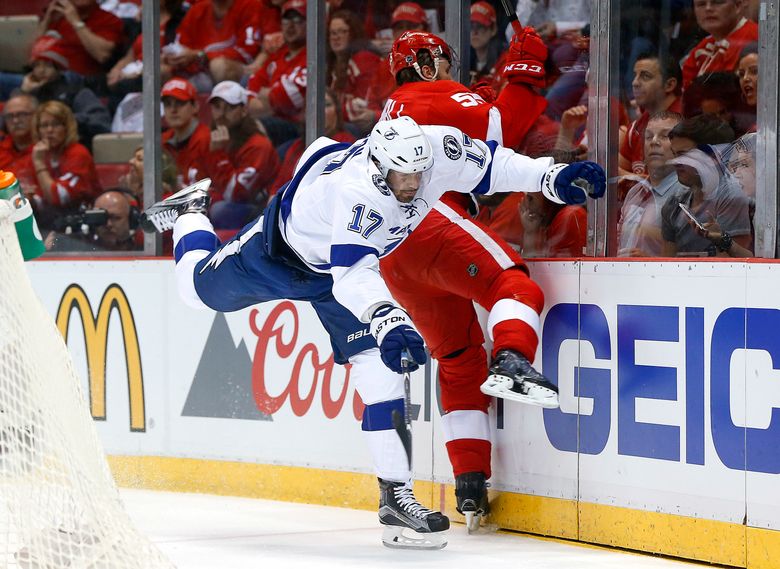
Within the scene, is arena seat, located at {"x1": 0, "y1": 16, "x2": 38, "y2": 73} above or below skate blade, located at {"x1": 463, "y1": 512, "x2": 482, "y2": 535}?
above

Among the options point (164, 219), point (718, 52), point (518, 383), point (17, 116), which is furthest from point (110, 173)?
point (718, 52)

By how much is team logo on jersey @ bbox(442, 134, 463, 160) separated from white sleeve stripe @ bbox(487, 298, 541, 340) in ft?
1.64

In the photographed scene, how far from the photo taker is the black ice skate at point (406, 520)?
4.30m

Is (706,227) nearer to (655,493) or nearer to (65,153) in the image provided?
(655,493)

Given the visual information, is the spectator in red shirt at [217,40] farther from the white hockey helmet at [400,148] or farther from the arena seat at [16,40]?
the white hockey helmet at [400,148]

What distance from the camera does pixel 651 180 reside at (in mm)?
4410

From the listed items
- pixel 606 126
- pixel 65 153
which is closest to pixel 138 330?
pixel 65 153

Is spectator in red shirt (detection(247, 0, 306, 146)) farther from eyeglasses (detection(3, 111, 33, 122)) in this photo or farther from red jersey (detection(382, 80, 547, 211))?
eyeglasses (detection(3, 111, 33, 122))

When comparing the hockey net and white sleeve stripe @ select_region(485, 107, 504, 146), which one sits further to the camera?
white sleeve stripe @ select_region(485, 107, 504, 146)

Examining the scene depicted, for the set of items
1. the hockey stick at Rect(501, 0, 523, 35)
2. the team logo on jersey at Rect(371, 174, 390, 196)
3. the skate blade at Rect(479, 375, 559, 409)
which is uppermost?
the hockey stick at Rect(501, 0, 523, 35)

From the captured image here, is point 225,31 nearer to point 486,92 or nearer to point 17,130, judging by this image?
point 17,130

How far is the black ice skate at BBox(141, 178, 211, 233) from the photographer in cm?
526

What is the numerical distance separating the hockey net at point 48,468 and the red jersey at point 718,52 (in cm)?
215

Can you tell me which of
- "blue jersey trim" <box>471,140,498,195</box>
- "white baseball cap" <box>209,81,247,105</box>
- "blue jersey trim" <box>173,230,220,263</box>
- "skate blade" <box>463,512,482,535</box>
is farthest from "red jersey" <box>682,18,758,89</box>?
"white baseball cap" <box>209,81,247,105</box>
